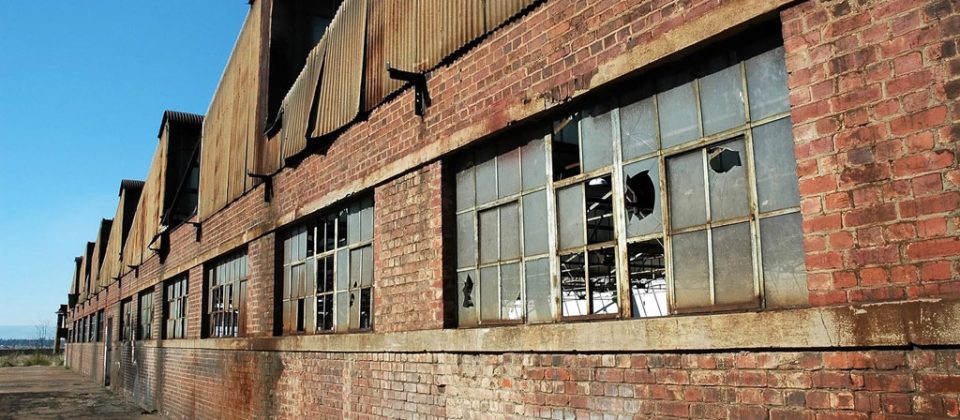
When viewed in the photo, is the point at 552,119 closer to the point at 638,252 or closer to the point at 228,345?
the point at 638,252

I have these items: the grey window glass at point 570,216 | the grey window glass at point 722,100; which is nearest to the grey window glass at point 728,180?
the grey window glass at point 722,100

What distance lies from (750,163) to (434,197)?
3.23m

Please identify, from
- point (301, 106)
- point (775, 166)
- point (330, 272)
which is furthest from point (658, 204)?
point (301, 106)

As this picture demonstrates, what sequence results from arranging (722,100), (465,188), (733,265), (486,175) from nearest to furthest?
(733,265)
(722,100)
(486,175)
(465,188)

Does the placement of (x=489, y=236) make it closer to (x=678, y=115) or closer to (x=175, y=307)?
(x=678, y=115)

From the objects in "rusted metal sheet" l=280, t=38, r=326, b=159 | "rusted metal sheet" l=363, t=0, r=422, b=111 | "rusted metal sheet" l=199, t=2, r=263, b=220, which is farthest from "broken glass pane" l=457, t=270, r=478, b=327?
"rusted metal sheet" l=199, t=2, r=263, b=220

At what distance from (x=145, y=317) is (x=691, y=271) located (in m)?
20.2

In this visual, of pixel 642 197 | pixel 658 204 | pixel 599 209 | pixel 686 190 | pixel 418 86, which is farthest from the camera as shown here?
pixel 418 86

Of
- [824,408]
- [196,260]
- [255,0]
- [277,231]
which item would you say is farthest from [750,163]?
[196,260]

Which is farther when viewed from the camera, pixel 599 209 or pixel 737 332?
pixel 599 209

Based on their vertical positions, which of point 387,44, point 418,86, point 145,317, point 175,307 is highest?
point 387,44

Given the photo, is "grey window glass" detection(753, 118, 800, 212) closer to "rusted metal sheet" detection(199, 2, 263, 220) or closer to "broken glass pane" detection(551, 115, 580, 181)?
"broken glass pane" detection(551, 115, 580, 181)

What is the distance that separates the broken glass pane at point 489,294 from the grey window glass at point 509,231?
0.21 meters

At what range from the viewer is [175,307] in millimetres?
17500
